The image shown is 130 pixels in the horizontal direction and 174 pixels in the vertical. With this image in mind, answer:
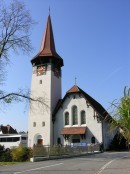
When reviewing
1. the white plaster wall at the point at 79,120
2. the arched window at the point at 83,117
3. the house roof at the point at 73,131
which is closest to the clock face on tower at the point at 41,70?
the white plaster wall at the point at 79,120

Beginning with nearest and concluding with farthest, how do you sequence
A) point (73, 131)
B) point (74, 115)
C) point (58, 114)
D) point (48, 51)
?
point (73, 131)
point (74, 115)
point (58, 114)
point (48, 51)

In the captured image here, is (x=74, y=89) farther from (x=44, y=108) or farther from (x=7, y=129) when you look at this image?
(x=7, y=129)

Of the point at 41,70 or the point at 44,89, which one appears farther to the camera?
the point at 41,70

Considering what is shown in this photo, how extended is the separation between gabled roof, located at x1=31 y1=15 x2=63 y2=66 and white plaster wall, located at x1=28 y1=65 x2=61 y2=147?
2387 millimetres

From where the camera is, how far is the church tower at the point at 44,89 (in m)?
51.8

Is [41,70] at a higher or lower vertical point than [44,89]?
higher

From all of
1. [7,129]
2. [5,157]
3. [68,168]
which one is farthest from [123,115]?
[7,129]

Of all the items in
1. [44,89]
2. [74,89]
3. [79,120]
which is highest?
[44,89]

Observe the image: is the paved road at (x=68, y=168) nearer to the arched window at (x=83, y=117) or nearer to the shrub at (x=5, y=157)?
the shrub at (x=5, y=157)

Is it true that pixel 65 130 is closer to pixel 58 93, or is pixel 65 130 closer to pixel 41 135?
pixel 41 135

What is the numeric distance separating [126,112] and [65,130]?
44.5m

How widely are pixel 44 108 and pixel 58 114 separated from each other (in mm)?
2862

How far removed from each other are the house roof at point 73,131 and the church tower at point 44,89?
8.59 ft

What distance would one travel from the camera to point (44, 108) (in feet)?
175
